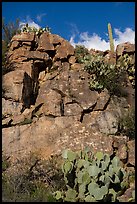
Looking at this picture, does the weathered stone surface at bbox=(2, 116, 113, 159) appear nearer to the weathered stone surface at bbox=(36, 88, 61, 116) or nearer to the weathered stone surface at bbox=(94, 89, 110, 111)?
the weathered stone surface at bbox=(36, 88, 61, 116)

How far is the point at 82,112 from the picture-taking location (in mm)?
12391

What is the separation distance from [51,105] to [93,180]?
5.22m

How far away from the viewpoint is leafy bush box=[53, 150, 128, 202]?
23.4 feet

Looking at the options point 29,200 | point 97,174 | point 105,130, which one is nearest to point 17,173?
point 29,200

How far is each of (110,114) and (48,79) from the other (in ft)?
10.2

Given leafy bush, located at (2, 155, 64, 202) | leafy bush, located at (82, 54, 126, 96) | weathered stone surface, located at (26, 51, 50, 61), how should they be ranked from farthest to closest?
weathered stone surface, located at (26, 51, 50, 61) → leafy bush, located at (82, 54, 126, 96) → leafy bush, located at (2, 155, 64, 202)

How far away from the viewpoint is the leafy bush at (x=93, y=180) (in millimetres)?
7129

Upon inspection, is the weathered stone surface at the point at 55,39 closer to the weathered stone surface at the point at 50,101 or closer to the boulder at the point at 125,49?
the boulder at the point at 125,49

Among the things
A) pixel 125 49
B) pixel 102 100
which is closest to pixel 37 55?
pixel 102 100

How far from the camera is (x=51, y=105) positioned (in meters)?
12.1

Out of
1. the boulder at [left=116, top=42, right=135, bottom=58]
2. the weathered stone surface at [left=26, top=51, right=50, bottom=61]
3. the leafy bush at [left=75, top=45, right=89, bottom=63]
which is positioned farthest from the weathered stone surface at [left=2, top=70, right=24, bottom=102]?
the boulder at [left=116, top=42, right=135, bottom=58]

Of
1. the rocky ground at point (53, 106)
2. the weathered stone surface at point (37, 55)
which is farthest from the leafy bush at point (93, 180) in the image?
the weathered stone surface at point (37, 55)

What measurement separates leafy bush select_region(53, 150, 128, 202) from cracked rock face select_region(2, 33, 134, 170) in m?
2.49

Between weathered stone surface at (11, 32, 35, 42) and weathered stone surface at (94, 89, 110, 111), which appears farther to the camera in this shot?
weathered stone surface at (11, 32, 35, 42)
